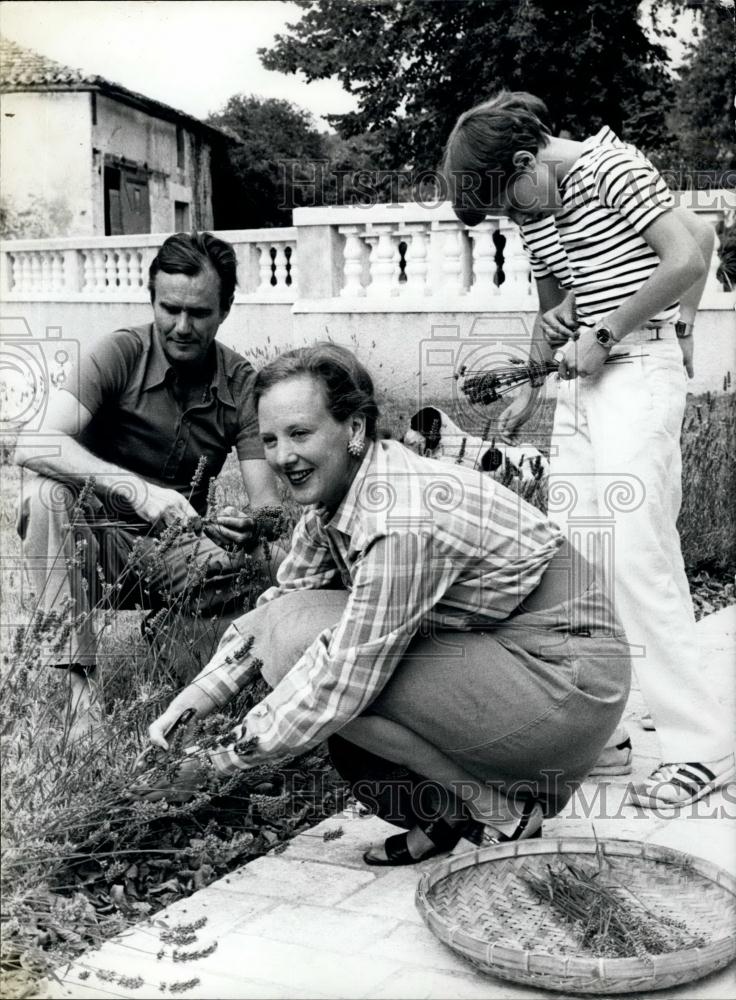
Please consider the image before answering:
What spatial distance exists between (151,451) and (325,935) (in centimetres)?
191

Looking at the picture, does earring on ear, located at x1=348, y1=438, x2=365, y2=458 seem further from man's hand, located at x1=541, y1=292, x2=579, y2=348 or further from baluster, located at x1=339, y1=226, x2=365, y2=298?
baluster, located at x1=339, y1=226, x2=365, y2=298

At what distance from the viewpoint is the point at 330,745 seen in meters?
2.82

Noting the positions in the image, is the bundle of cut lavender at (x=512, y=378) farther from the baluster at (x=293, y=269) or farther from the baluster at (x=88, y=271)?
the baluster at (x=88, y=271)

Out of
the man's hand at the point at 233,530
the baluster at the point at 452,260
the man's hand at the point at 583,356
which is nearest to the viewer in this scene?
the man's hand at the point at 583,356

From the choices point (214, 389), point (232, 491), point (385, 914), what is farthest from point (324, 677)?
point (232, 491)

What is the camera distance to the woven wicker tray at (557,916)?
7.32 feet

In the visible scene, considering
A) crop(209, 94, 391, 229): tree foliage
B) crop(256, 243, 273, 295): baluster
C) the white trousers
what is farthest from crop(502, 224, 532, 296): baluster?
the white trousers

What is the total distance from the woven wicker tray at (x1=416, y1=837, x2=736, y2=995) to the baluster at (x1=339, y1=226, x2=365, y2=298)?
3405 mm

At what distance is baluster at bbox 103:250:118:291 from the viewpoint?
4457mm

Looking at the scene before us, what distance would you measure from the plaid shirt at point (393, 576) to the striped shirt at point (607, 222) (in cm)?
97

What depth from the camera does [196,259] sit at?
12.8 feet

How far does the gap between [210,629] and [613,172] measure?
1.65 meters

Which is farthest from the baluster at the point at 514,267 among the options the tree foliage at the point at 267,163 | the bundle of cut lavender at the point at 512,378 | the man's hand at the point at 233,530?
the man's hand at the point at 233,530

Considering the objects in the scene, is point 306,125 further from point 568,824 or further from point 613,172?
point 568,824
